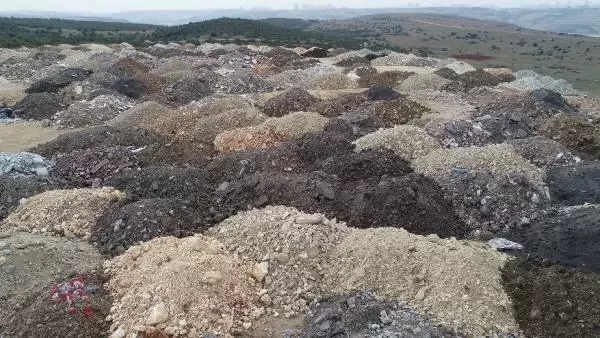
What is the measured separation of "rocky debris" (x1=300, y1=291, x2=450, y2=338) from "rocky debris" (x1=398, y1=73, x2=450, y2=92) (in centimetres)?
1323

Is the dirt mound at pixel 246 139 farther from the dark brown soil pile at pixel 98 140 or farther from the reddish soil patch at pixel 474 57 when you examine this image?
the reddish soil patch at pixel 474 57

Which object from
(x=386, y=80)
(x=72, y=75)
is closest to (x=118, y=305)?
(x=386, y=80)

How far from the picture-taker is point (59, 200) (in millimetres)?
7531

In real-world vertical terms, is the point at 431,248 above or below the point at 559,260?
above

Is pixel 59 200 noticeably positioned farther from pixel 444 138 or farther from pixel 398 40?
pixel 398 40

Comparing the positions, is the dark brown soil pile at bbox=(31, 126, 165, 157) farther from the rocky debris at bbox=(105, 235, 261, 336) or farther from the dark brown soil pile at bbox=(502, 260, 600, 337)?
the dark brown soil pile at bbox=(502, 260, 600, 337)

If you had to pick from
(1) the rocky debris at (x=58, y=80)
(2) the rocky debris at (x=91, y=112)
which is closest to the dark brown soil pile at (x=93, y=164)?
(2) the rocky debris at (x=91, y=112)

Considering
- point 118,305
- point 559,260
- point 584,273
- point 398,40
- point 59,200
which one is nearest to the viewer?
point 118,305

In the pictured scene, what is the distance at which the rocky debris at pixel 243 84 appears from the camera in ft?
59.1

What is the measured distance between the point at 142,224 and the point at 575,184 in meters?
7.02

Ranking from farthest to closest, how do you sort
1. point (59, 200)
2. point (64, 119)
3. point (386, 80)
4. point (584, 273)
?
point (386, 80) → point (64, 119) → point (59, 200) → point (584, 273)

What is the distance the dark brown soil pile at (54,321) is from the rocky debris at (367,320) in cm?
213

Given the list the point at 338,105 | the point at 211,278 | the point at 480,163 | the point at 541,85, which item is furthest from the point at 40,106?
the point at 541,85

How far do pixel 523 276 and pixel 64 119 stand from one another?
1286 centimetres
